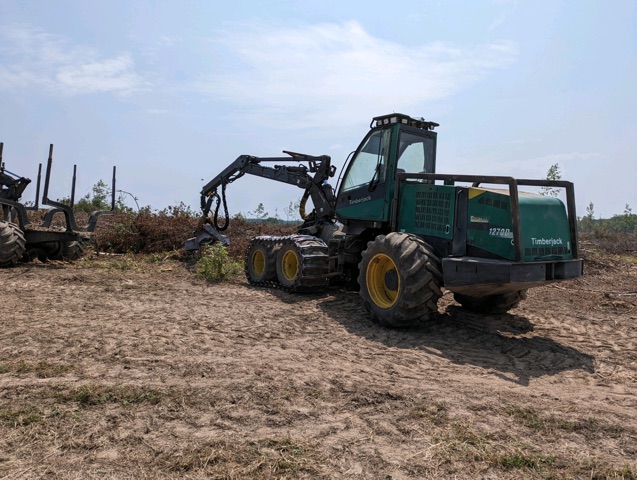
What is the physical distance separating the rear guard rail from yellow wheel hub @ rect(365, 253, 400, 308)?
2.30 ft

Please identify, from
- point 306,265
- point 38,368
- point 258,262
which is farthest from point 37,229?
point 38,368

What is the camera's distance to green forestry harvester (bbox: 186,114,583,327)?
570cm

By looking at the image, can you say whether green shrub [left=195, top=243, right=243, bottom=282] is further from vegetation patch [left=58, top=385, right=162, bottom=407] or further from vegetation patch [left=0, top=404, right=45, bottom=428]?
vegetation patch [left=0, top=404, right=45, bottom=428]

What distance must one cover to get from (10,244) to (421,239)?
8511 mm

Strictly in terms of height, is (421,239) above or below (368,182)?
below

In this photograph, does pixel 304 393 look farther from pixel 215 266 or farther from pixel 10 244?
pixel 10 244

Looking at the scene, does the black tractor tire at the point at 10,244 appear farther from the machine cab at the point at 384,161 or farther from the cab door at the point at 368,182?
the machine cab at the point at 384,161

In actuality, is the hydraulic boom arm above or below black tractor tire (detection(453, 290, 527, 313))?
above

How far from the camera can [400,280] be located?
20.0 feet

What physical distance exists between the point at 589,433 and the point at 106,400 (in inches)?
127

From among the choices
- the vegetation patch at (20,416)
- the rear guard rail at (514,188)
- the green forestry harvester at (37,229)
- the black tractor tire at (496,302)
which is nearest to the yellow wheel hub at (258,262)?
the rear guard rail at (514,188)

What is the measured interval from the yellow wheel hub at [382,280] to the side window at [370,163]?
4.81ft

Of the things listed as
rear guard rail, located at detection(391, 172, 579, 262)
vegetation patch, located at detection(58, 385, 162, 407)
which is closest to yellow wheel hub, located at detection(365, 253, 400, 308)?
rear guard rail, located at detection(391, 172, 579, 262)

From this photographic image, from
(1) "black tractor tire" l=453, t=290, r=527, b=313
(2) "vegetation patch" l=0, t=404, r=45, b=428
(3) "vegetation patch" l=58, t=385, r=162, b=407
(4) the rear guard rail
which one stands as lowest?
(2) "vegetation patch" l=0, t=404, r=45, b=428
